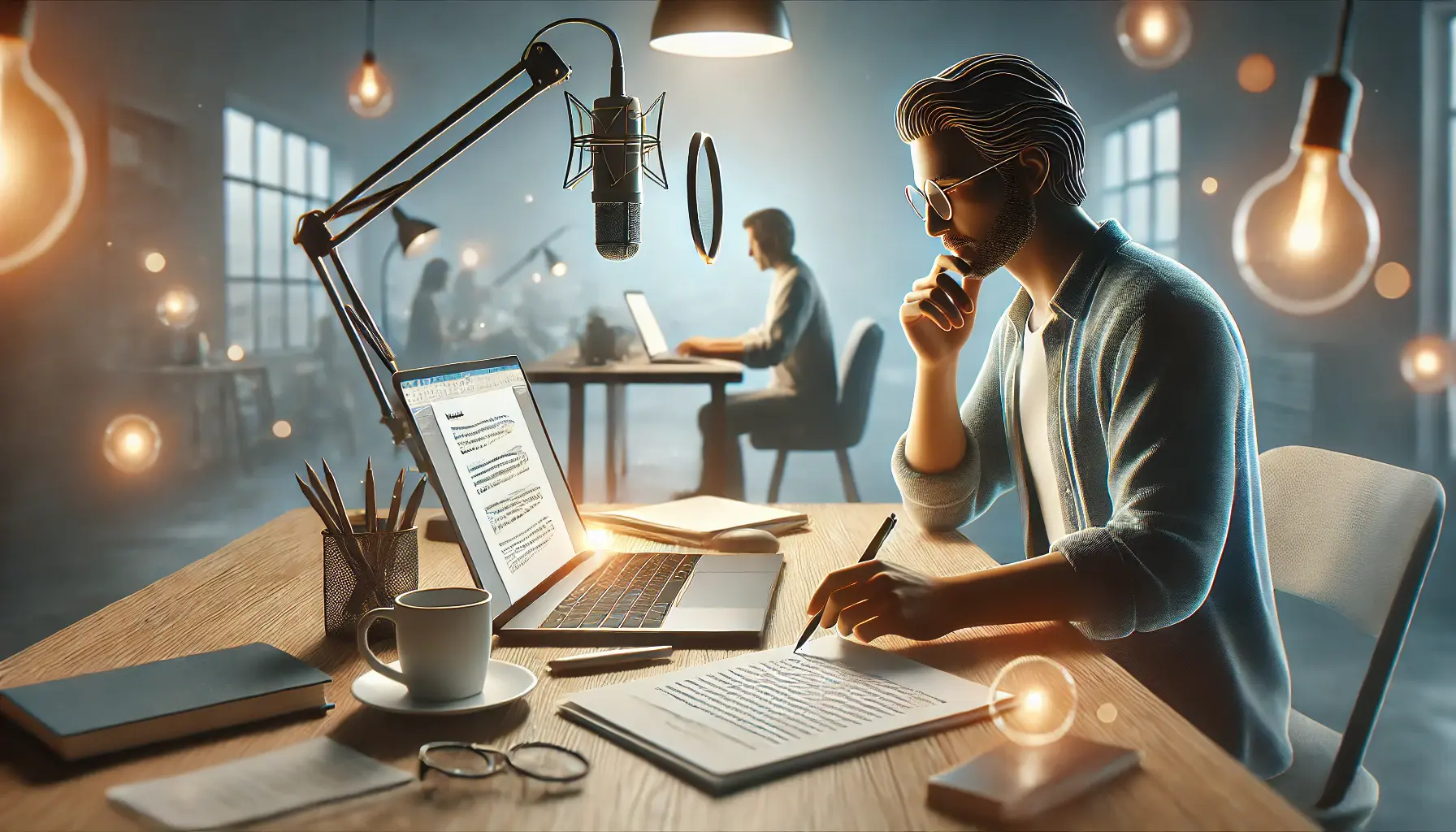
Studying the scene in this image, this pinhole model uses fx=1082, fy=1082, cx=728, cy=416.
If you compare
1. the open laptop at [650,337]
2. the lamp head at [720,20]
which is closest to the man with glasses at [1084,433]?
the lamp head at [720,20]

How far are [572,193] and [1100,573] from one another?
20.3 ft

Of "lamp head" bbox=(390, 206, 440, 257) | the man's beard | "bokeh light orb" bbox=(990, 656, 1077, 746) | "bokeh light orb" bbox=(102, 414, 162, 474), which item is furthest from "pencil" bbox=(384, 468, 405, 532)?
"bokeh light orb" bbox=(102, 414, 162, 474)

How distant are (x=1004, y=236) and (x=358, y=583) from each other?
79 centimetres

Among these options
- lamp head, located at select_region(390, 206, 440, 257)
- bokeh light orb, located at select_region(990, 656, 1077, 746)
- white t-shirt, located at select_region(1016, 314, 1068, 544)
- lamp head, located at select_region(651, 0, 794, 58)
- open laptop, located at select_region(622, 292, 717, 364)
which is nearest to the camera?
bokeh light orb, located at select_region(990, 656, 1077, 746)

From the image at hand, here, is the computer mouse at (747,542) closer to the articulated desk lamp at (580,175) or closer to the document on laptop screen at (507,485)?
the document on laptop screen at (507,485)

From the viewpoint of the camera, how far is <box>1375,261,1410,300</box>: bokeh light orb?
505cm

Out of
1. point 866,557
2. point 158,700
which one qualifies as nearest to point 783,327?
point 866,557

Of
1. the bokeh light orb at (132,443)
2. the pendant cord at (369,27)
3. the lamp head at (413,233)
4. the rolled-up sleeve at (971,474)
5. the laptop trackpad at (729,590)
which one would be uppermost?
the pendant cord at (369,27)

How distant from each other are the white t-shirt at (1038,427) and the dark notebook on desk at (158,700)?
0.91m

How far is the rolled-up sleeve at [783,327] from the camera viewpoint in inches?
171

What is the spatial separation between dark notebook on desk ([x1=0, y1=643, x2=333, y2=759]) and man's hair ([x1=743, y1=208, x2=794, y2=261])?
3790 millimetres

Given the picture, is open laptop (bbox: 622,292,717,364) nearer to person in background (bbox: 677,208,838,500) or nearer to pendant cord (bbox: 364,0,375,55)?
person in background (bbox: 677,208,838,500)

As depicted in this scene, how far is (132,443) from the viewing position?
5.64 meters

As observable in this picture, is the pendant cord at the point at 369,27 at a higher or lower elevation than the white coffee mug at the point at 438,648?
higher
